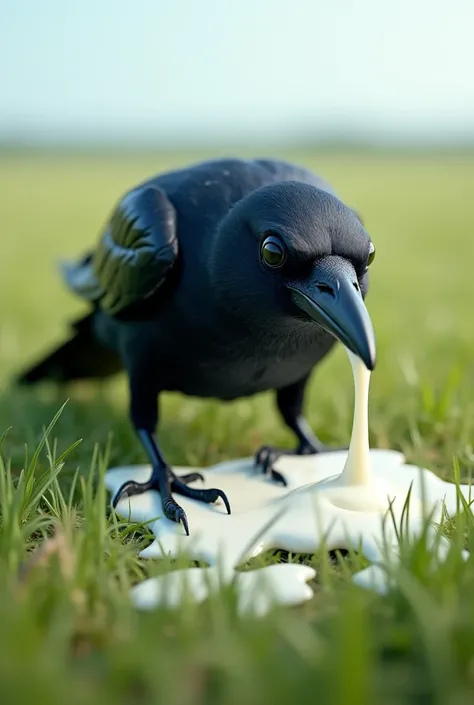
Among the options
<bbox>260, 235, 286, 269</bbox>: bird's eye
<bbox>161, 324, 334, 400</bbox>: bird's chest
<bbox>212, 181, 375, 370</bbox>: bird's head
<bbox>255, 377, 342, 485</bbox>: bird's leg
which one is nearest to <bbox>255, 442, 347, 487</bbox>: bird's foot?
<bbox>255, 377, 342, 485</bbox>: bird's leg

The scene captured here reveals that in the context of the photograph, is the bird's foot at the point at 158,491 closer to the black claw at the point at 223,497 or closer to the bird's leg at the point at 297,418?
the black claw at the point at 223,497

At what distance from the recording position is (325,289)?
8.30 feet

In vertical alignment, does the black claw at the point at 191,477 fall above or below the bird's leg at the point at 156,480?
below

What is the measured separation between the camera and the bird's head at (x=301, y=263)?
2469 mm

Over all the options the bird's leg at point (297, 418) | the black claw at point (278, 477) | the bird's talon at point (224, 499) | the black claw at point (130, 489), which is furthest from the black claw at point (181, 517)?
the bird's leg at point (297, 418)

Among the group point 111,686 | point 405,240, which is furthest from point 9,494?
point 405,240

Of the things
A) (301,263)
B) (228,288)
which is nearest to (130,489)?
(228,288)

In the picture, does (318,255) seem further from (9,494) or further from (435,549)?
(9,494)

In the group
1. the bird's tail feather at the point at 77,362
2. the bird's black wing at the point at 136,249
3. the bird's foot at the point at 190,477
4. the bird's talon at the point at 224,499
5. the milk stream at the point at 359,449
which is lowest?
the bird's tail feather at the point at 77,362

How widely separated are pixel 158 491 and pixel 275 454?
21.4 inches

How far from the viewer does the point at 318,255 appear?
2570mm

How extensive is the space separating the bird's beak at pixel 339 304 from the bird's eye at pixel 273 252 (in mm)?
85

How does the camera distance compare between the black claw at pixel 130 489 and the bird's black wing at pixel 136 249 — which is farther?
the bird's black wing at pixel 136 249

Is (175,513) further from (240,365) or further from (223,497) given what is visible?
(240,365)
